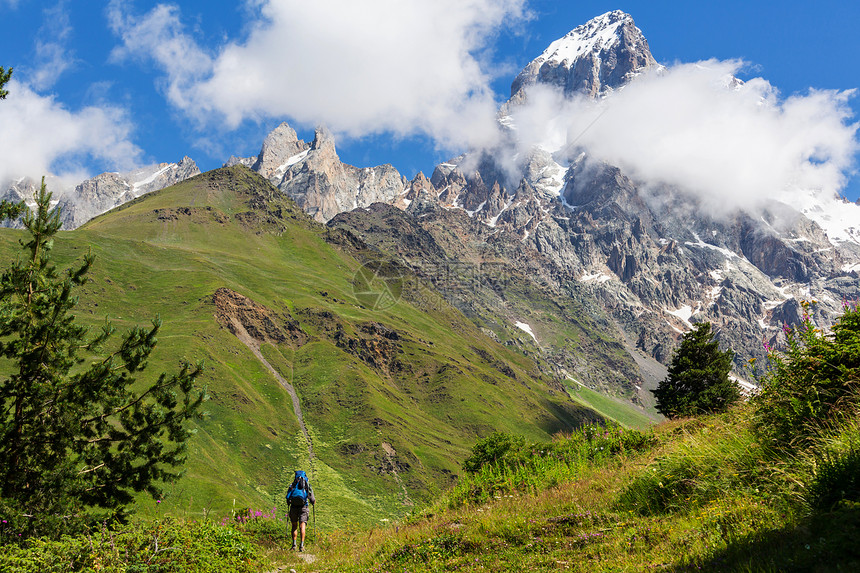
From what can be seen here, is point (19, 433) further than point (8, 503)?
Yes

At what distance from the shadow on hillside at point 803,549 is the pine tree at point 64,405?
57.7ft

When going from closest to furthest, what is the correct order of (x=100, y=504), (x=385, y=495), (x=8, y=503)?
(x=8, y=503) < (x=100, y=504) < (x=385, y=495)

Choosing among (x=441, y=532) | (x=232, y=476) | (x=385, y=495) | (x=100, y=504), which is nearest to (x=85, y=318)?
(x=232, y=476)

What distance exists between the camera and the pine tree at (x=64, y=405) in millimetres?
17312

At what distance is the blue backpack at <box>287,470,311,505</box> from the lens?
1930 cm

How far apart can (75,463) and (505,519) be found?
51.7 ft

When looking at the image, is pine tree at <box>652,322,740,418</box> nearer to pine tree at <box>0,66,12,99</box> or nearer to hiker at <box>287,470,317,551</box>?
hiker at <box>287,470,317,551</box>

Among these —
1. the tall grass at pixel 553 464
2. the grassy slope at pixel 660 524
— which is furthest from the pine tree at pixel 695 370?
the grassy slope at pixel 660 524

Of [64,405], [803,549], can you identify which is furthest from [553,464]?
[64,405]

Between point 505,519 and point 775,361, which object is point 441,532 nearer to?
point 505,519

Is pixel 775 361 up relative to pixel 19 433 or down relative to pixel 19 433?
up

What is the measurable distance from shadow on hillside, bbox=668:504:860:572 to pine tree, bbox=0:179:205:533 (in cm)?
1758

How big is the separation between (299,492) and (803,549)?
54.9 feet

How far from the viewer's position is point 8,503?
1508cm
